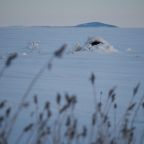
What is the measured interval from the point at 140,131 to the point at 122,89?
3.70m

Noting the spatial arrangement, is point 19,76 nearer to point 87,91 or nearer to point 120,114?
point 87,91

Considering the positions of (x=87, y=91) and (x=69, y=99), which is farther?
(x=87, y=91)

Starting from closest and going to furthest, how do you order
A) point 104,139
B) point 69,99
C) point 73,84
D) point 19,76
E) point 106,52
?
point 69,99 < point 104,139 < point 73,84 < point 19,76 < point 106,52

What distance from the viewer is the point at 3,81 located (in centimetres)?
996

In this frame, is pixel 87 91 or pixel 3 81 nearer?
→ pixel 87 91

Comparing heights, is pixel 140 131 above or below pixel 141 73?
above

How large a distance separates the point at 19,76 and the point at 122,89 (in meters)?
4.12

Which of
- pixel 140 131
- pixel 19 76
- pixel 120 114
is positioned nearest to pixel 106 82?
pixel 19 76

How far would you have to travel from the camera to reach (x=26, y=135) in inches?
185

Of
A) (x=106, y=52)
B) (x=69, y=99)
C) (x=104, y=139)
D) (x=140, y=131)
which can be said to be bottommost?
(x=106, y=52)

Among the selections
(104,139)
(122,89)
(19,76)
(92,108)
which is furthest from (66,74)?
(104,139)

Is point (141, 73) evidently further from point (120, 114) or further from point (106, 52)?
point (106, 52)

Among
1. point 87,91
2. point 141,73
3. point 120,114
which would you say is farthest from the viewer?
point 141,73

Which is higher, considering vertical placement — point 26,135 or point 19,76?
point 26,135
